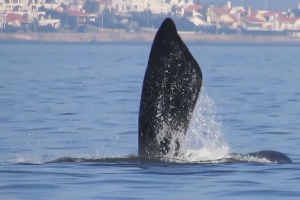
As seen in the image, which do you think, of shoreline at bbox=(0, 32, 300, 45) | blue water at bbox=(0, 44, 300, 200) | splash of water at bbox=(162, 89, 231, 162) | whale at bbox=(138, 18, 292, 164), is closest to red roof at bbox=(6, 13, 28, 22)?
shoreline at bbox=(0, 32, 300, 45)

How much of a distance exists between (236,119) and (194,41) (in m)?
161

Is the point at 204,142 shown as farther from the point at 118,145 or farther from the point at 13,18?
the point at 13,18

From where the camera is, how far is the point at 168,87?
11508 millimetres

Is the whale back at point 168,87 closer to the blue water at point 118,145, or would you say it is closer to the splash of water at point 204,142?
the splash of water at point 204,142

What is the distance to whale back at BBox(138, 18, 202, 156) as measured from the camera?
11367 millimetres

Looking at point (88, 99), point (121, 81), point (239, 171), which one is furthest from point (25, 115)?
point (121, 81)

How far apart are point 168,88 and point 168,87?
0.01 m

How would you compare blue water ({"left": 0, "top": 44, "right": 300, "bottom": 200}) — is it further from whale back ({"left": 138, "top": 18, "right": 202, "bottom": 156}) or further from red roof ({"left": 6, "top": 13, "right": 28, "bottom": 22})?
red roof ({"left": 6, "top": 13, "right": 28, "bottom": 22})

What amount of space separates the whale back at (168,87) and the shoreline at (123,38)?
521ft

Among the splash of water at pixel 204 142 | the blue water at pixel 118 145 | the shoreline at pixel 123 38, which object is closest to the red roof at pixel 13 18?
the shoreline at pixel 123 38

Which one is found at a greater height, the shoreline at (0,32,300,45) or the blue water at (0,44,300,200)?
the blue water at (0,44,300,200)

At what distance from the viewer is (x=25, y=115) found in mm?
22047

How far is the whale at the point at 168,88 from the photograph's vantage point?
1137 cm

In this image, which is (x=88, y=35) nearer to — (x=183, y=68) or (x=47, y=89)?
(x=47, y=89)
